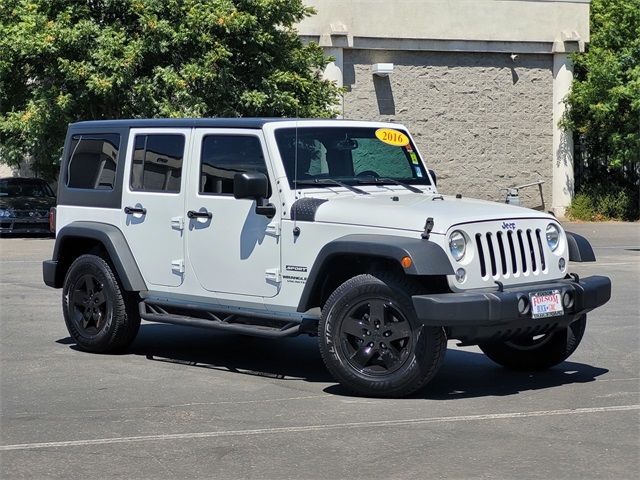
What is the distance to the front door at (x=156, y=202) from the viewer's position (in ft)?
33.0

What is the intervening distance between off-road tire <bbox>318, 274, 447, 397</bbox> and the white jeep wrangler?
0.03 ft

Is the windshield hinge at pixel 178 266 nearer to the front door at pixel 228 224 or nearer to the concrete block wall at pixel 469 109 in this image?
the front door at pixel 228 224

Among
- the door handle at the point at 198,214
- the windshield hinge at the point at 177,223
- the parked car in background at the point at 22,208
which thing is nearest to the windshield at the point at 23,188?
the parked car in background at the point at 22,208

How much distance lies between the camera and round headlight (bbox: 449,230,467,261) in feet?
27.6

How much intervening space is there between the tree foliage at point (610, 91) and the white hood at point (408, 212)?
837 inches

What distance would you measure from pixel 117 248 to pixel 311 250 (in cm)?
208

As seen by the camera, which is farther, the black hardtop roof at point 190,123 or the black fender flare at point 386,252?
the black hardtop roof at point 190,123

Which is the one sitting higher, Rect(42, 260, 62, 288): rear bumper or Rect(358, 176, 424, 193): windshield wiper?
Rect(358, 176, 424, 193): windshield wiper

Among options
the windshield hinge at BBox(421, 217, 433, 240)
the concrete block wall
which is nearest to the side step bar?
the windshield hinge at BBox(421, 217, 433, 240)

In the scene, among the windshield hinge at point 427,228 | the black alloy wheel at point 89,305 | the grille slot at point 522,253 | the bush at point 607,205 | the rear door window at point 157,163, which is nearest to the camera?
the windshield hinge at point 427,228

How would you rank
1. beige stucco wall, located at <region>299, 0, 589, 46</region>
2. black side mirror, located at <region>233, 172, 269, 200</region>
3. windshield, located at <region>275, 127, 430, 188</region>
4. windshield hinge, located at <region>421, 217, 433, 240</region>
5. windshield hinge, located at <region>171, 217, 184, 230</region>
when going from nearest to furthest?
1. windshield hinge, located at <region>421, 217, 433, 240</region>
2. black side mirror, located at <region>233, 172, 269, 200</region>
3. windshield, located at <region>275, 127, 430, 188</region>
4. windshield hinge, located at <region>171, 217, 184, 230</region>
5. beige stucco wall, located at <region>299, 0, 589, 46</region>

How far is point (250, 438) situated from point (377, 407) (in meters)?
1.23

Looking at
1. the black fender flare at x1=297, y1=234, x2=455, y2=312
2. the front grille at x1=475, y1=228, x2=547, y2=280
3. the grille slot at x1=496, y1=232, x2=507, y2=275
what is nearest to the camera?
the black fender flare at x1=297, y1=234, x2=455, y2=312

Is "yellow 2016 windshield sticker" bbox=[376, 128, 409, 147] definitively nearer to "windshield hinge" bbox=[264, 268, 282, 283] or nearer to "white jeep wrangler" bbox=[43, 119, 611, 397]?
"white jeep wrangler" bbox=[43, 119, 611, 397]
